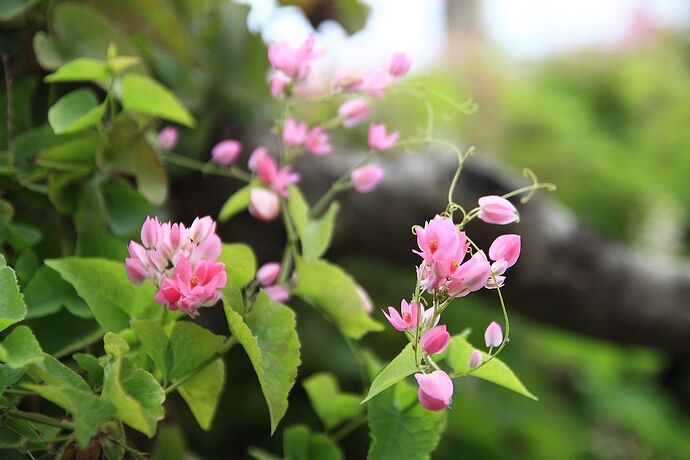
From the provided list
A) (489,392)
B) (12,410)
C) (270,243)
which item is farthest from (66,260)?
(489,392)

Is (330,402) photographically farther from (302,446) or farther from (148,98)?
(148,98)

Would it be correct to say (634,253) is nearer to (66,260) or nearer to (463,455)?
(463,455)

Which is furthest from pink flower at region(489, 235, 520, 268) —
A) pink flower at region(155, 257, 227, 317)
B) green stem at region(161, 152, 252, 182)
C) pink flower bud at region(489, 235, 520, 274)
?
green stem at region(161, 152, 252, 182)

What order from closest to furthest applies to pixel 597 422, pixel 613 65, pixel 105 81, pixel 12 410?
pixel 12 410
pixel 105 81
pixel 597 422
pixel 613 65

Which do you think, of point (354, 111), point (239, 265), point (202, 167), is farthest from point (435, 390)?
point (202, 167)

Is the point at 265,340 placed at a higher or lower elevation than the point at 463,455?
higher

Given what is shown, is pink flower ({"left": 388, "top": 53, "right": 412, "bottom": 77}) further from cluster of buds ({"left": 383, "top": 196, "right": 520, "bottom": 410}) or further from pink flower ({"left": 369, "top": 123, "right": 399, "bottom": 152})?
cluster of buds ({"left": 383, "top": 196, "right": 520, "bottom": 410})

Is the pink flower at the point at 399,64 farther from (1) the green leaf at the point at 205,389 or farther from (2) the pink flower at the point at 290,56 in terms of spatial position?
(1) the green leaf at the point at 205,389
